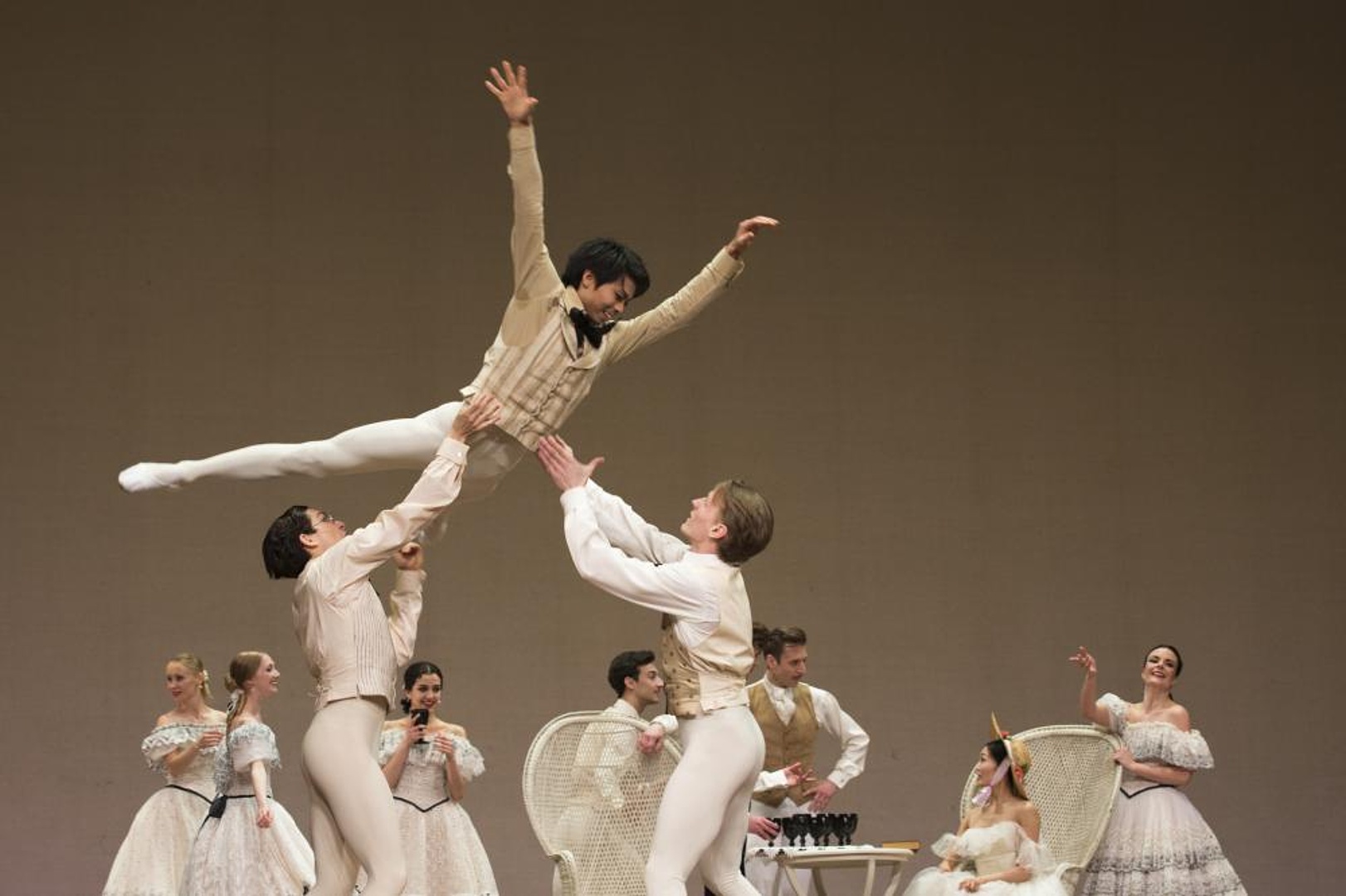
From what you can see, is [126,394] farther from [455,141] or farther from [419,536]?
[419,536]

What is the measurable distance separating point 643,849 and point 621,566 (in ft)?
5.20

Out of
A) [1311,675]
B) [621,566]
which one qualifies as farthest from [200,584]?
[1311,675]

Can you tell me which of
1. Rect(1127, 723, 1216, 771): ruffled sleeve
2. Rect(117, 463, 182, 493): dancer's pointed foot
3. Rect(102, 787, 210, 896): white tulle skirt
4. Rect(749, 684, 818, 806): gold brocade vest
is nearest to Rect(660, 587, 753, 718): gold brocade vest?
Rect(117, 463, 182, 493): dancer's pointed foot

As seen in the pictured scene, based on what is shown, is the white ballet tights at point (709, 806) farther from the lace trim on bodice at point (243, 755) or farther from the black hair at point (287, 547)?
the lace trim on bodice at point (243, 755)

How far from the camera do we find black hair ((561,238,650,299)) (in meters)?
4.59

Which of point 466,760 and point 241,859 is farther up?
point 466,760

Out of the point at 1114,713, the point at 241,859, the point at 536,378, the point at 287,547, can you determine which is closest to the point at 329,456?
the point at 287,547

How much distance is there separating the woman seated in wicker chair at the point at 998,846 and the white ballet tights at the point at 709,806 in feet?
5.48

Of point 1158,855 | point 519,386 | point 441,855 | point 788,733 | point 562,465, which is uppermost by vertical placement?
point 519,386

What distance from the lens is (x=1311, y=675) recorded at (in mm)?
8680

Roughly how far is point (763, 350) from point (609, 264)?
3894mm

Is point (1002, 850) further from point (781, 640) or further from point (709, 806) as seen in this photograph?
point (709, 806)

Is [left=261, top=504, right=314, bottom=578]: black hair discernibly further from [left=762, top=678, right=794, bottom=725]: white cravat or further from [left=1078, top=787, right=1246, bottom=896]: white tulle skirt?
[left=1078, top=787, right=1246, bottom=896]: white tulle skirt

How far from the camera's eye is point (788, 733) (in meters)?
6.94
